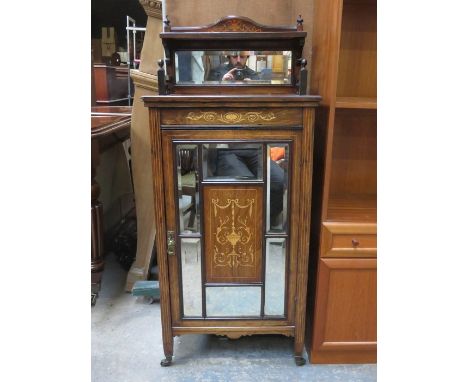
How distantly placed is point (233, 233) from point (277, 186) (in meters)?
0.25

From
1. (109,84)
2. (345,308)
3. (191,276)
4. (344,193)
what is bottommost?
(345,308)

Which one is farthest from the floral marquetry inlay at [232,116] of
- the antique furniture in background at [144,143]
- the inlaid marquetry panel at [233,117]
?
the antique furniture in background at [144,143]

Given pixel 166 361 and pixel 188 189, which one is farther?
pixel 166 361

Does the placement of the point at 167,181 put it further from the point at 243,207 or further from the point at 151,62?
the point at 151,62

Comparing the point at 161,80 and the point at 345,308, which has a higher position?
the point at 161,80

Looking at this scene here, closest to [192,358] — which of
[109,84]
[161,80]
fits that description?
[161,80]

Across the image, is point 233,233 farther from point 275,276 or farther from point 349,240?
point 349,240

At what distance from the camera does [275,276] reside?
4.60ft

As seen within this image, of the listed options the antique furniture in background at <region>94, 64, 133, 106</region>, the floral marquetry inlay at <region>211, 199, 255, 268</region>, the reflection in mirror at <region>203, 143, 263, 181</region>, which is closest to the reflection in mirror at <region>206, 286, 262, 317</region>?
the floral marquetry inlay at <region>211, 199, 255, 268</region>

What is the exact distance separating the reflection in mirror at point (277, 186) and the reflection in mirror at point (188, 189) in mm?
267

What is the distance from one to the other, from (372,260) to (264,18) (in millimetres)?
1151

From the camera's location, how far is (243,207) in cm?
133

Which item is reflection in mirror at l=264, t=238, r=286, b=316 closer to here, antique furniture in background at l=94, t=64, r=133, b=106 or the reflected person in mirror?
the reflected person in mirror

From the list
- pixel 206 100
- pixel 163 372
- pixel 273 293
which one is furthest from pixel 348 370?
pixel 206 100
